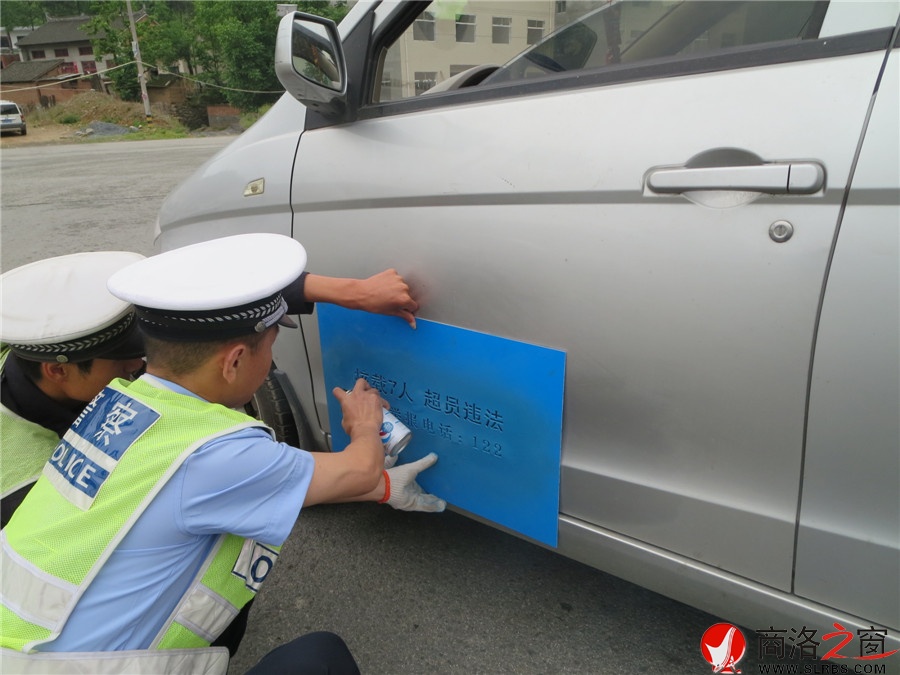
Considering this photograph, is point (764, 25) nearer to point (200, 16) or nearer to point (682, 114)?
point (682, 114)

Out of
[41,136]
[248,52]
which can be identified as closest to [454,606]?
[41,136]

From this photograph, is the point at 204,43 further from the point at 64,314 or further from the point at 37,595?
the point at 37,595

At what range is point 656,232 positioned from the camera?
4.04 ft

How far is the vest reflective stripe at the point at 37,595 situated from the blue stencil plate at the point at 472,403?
2.85 ft

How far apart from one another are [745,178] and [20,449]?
5.37ft

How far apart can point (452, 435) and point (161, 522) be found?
746 mm

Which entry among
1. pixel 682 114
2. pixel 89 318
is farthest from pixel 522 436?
pixel 89 318

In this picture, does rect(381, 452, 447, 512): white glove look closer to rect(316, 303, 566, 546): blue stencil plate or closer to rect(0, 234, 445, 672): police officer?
rect(316, 303, 566, 546): blue stencil plate

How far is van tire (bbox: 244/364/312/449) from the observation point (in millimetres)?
2191

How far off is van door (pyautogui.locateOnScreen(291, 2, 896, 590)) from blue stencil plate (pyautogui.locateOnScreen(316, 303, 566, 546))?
5cm

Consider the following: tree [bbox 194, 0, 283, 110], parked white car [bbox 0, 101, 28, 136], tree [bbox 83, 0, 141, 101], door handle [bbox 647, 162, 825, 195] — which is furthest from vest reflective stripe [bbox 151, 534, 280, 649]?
tree [bbox 83, 0, 141, 101]

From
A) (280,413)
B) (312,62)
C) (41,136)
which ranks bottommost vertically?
(41,136)

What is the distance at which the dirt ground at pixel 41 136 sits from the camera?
23034mm

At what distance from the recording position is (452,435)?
1.67 meters
